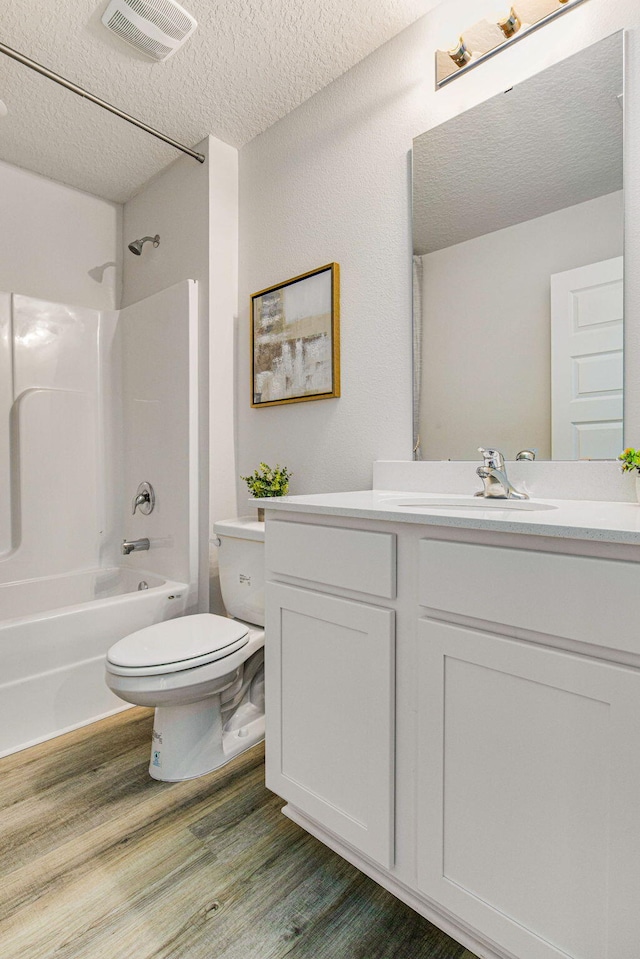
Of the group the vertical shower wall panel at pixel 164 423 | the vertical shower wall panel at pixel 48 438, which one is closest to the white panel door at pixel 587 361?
the vertical shower wall panel at pixel 164 423

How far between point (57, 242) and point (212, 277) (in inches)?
37.9

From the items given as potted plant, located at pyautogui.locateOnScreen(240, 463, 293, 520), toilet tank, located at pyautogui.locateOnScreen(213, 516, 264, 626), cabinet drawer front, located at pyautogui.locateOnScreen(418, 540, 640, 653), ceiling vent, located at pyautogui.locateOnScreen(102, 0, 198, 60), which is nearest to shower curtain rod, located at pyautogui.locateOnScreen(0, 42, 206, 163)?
ceiling vent, located at pyautogui.locateOnScreen(102, 0, 198, 60)

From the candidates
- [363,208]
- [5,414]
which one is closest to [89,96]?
[363,208]

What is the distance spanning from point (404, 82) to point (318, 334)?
2.82ft

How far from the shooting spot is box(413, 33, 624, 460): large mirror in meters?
1.28

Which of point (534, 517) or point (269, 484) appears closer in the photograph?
point (534, 517)

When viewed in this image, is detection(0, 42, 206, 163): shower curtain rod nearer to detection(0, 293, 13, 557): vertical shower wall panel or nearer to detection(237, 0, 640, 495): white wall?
detection(237, 0, 640, 495): white wall

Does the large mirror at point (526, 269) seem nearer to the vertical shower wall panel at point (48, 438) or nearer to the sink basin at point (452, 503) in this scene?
the sink basin at point (452, 503)

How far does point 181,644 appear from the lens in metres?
1.56

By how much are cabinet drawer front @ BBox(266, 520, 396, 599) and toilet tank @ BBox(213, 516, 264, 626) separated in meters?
0.51

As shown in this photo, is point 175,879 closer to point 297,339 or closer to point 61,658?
point 61,658

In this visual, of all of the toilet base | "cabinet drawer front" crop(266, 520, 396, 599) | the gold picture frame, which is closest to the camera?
"cabinet drawer front" crop(266, 520, 396, 599)

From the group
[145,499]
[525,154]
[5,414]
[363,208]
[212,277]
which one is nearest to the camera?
[525,154]

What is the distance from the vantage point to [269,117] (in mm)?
2125
